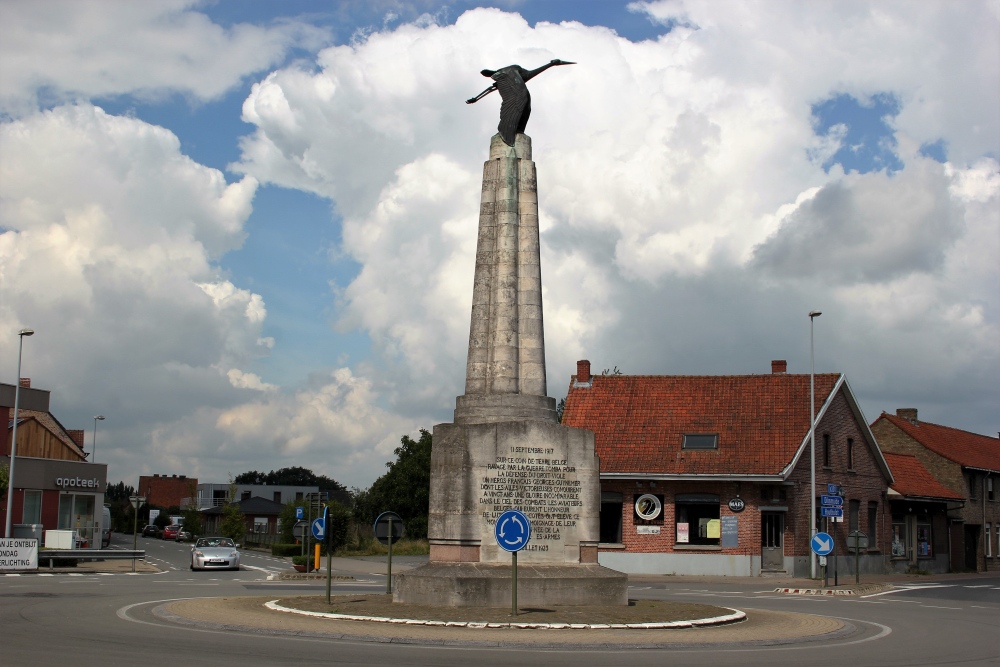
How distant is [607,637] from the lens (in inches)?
627

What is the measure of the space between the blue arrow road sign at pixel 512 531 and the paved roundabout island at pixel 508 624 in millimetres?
1169

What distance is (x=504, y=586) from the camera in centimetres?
1862

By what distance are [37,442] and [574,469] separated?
132 ft

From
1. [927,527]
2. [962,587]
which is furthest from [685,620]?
[927,527]

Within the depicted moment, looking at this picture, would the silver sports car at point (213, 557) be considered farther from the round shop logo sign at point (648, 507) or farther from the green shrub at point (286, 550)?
the round shop logo sign at point (648, 507)

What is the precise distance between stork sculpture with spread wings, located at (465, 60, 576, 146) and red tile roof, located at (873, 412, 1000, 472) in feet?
128

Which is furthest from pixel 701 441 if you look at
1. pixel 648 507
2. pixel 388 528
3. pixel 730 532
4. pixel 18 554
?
pixel 18 554

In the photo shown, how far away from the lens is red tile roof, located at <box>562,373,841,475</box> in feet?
130

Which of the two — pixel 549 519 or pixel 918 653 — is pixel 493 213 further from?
pixel 918 653

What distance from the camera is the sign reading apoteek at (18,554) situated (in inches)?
1394

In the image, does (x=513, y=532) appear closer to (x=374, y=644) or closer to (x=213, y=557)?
(x=374, y=644)

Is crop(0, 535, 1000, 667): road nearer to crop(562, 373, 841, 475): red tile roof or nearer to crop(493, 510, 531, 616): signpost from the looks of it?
crop(493, 510, 531, 616): signpost

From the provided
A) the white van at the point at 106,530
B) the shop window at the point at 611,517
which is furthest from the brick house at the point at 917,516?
the white van at the point at 106,530

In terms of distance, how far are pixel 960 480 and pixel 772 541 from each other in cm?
1817
